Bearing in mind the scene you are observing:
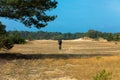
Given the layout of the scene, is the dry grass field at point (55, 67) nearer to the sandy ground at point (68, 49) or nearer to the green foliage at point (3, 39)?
the green foliage at point (3, 39)

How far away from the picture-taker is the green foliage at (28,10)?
34909mm

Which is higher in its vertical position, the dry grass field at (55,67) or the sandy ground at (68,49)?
the sandy ground at (68,49)

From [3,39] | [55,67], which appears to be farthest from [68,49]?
[55,67]

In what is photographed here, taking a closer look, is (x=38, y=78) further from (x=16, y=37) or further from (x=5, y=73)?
(x=16, y=37)

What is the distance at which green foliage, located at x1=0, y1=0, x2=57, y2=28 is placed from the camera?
34.9 meters

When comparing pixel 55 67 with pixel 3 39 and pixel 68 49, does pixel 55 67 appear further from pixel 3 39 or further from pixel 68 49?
pixel 68 49

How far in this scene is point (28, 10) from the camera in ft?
119

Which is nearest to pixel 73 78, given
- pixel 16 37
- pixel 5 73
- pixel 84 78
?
pixel 84 78

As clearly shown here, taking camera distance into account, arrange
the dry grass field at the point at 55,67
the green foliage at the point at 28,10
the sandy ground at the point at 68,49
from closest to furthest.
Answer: the dry grass field at the point at 55,67
the green foliage at the point at 28,10
the sandy ground at the point at 68,49

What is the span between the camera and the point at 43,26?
37812 mm

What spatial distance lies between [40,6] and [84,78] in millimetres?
16924

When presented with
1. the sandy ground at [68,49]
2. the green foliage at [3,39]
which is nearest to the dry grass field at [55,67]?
the green foliage at [3,39]

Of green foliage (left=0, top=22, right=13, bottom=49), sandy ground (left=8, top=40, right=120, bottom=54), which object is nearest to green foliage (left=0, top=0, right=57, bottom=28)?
green foliage (left=0, top=22, right=13, bottom=49)

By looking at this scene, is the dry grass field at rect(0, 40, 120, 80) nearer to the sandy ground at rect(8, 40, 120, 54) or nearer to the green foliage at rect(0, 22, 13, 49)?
the green foliage at rect(0, 22, 13, 49)
